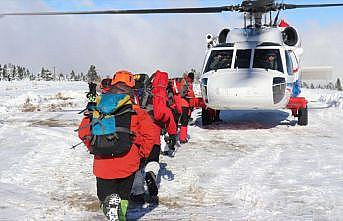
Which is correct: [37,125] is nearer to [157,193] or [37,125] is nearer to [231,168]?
[231,168]

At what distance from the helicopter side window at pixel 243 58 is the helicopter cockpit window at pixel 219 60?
190 millimetres

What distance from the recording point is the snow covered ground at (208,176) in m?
5.20

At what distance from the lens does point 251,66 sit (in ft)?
37.1

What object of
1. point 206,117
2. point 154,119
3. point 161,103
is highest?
point 161,103

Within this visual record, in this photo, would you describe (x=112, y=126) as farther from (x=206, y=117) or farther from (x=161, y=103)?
(x=206, y=117)

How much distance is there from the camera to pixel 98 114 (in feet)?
13.1

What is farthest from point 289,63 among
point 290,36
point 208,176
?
point 208,176

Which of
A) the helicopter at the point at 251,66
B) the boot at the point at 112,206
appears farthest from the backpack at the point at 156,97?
the helicopter at the point at 251,66

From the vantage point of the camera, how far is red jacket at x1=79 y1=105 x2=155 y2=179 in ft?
13.4

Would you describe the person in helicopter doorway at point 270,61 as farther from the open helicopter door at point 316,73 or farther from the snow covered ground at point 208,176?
the open helicopter door at point 316,73

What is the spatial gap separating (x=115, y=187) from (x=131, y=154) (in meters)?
0.35

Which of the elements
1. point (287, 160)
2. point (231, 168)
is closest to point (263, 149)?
point (287, 160)

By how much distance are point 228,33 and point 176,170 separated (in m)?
6.77

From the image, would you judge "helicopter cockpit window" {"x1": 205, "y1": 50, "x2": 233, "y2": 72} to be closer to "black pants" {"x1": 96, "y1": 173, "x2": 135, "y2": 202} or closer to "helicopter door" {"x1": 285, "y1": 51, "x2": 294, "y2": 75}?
"helicopter door" {"x1": 285, "y1": 51, "x2": 294, "y2": 75}
